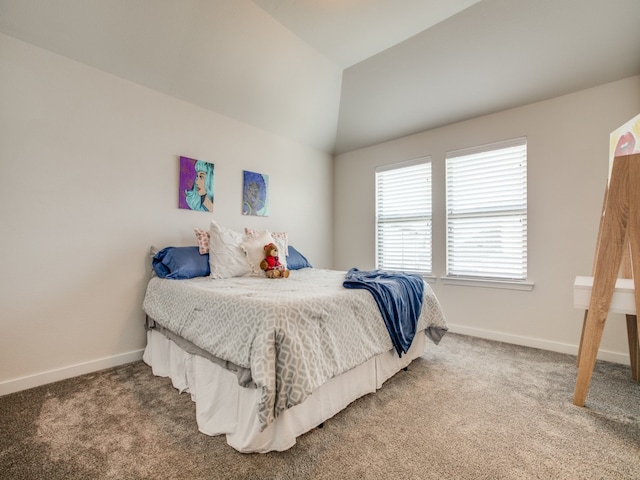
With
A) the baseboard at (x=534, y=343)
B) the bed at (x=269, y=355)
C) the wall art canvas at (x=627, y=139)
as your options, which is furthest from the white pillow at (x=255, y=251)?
the wall art canvas at (x=627, y=139)

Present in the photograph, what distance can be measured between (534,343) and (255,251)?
9.22ft

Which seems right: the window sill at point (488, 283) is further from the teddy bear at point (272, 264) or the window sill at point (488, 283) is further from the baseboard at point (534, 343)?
the teddy bear at point (272, 264)

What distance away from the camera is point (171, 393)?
1940 millimetres

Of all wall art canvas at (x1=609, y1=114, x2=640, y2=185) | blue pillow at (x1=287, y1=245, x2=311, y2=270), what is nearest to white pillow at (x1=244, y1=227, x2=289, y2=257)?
blue pillow at (x1=287, y1=245, x2=311, y2=270)

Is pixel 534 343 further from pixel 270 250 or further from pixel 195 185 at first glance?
pixel 195 185

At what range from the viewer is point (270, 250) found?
272 centimetres

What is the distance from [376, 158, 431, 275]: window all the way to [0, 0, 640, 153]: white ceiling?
2.35 feet

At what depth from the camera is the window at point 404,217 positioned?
11.9ft

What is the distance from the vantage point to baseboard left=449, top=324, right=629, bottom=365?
96.7 inches

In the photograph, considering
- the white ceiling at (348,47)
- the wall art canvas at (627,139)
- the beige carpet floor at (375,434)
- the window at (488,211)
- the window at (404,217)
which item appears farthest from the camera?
the window at (404,217)

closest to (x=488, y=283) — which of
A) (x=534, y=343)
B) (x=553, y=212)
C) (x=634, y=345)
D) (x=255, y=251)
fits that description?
(x=534, y=343)

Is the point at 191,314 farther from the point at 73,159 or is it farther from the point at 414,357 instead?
the point at 414,357

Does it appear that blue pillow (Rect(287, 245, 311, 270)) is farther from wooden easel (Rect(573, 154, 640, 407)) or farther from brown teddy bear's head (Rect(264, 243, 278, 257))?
wooden easel (Rect(573, 154, 640, 407))

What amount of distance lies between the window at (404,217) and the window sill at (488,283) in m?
0.31
